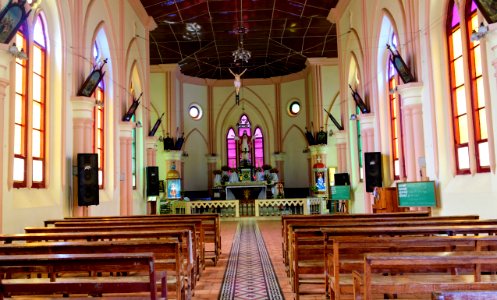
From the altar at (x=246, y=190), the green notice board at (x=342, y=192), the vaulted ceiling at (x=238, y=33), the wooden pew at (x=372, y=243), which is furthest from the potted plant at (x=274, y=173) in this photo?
the wooden pew at (x=372, y=243)

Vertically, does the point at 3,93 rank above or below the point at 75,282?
above

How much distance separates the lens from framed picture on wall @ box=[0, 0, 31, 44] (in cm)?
605

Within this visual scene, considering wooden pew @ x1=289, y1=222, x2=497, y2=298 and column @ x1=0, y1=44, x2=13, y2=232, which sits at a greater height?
column @ x1=0, y1=44, x2=13, y2=232

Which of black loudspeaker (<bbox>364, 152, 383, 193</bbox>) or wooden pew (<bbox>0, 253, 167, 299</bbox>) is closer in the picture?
wooden pew (<bbox>0, 253, 167, 299</bbox>)

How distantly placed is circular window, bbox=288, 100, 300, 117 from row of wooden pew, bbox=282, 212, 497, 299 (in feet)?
60.2

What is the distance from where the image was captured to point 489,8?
612 centimetres

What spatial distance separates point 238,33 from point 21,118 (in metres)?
11.1

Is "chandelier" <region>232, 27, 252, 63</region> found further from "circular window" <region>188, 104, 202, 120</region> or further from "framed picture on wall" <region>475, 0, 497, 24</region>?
"framed picture on wall" <region>475, 0, 497, 24</region>

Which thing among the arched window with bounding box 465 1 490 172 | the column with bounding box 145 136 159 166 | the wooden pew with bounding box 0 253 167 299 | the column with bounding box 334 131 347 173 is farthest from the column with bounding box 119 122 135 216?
the wooden pew with bounding box 0 253 167 299

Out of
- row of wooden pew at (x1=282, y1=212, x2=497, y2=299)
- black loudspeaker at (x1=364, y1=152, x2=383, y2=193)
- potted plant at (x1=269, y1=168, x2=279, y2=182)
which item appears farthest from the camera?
potted plant at (x1=269, y1=168, x2=279, y2=182)

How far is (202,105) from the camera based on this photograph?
2498cm

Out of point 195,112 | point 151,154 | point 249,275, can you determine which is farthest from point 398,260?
point 195,112

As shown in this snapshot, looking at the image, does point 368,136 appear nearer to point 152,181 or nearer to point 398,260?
point 152,181

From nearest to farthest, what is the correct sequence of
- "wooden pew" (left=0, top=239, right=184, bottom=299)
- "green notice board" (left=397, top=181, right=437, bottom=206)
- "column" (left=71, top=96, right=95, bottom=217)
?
"wooden pew" (left=0, top=239, right=184, bottom=299) → "green notice board" (left=397, top=181, right=437, bottom=206) → "column" (left=71, top=96, right=95, bottom=217)
